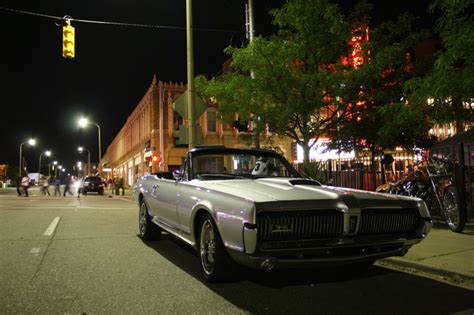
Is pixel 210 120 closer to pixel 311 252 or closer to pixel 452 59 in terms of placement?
pixel 452 59

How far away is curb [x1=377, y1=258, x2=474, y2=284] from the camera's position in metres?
5.38

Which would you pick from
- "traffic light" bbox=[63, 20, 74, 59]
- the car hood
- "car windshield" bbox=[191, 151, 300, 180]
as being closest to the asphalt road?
the car hood

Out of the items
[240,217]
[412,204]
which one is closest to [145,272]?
[240,217]

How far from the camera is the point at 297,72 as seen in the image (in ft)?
40.8

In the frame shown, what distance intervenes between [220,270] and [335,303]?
1.26 metres

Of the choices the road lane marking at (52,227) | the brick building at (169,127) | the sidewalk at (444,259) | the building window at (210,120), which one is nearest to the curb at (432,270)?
the sidewalk at (444,259)

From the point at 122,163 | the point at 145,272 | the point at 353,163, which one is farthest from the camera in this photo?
the point at 122,163

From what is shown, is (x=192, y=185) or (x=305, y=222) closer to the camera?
(x=305, y=222)

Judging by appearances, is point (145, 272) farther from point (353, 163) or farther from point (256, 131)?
point (353, 163)

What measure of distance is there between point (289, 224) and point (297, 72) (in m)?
8.54

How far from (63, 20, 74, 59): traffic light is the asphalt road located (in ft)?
28.0

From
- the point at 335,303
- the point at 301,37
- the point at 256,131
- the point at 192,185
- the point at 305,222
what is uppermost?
the point at 301,37

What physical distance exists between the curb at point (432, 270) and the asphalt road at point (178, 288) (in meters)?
0.23

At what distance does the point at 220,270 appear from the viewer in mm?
5031
